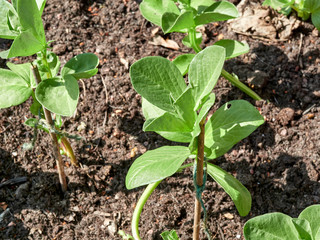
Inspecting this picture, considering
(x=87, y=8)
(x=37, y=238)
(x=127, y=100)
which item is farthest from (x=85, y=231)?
(x=87, y=8)

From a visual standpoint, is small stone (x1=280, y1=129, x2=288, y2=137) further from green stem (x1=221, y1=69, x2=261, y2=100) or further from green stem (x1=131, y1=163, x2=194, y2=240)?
green stem (x1=131, y1=163, x2=194, y2=240)

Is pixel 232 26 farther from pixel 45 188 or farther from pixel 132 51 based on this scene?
pixel 45 188

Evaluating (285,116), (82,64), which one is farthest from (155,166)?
(285,116)

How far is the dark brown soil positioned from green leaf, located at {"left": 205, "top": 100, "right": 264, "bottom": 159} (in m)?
0.55

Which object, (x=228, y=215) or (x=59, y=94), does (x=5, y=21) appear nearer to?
(x=59, y=94)

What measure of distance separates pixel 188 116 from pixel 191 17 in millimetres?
562

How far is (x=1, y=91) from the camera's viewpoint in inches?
59.0

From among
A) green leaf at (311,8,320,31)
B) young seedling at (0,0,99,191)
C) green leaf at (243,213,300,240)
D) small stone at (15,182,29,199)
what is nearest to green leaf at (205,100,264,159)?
green leaf at (243,213,300,240)

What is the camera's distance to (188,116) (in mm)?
1230

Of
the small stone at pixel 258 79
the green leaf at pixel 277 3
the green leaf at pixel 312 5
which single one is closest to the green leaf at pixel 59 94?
the small stone at pixel 258 79

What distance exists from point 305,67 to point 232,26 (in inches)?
16.9

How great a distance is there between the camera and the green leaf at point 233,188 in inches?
53.8

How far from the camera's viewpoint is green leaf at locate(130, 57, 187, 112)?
4.07 feet

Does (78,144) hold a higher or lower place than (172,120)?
lower
